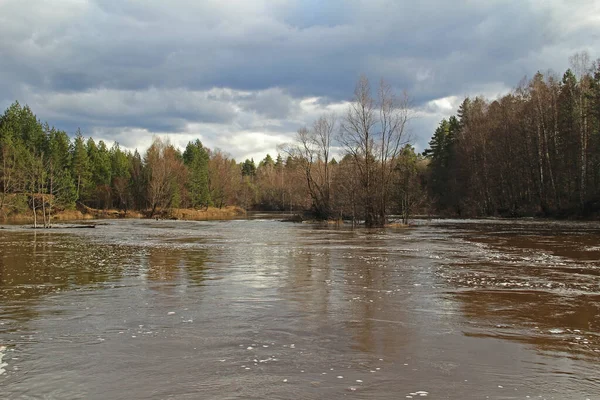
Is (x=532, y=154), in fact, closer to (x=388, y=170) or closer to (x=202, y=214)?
(x=388, y=170)

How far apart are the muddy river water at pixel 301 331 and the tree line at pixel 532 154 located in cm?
3876

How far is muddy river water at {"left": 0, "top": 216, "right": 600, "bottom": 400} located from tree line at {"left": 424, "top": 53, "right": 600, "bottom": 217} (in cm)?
3876

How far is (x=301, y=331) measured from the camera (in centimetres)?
827

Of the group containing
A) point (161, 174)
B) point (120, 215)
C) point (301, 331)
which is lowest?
point (301, 331)

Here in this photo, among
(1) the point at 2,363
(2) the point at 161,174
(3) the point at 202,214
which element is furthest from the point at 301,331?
(3) the point at 202,214

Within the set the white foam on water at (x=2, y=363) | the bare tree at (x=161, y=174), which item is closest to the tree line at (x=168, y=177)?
the bare tree at (x=161, y=174)

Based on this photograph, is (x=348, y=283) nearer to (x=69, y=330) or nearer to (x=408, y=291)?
(x=408, y=291)

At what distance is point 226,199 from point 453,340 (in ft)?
345

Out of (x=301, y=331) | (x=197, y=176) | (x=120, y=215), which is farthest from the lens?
(x=197, y=176)

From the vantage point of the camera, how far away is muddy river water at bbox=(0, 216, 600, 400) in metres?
5.80

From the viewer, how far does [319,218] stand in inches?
2213

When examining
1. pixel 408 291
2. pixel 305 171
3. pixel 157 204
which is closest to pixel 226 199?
pixel 157 204

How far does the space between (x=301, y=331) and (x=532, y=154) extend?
2324 inches

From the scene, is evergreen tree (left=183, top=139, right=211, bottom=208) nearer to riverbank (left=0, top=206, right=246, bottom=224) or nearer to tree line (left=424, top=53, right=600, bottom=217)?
riverbank (left=0, top=206, right=246, bottom=224)
